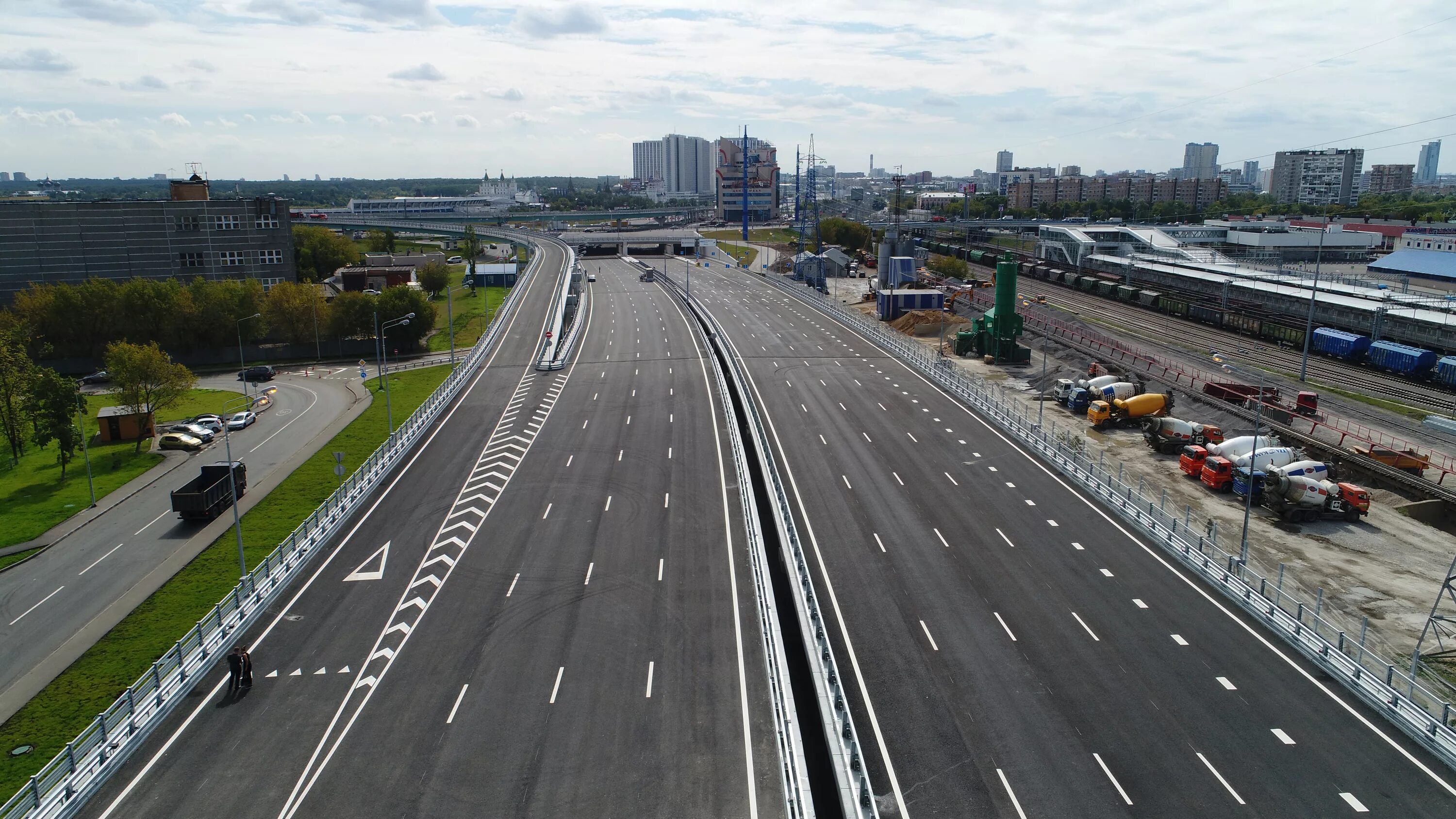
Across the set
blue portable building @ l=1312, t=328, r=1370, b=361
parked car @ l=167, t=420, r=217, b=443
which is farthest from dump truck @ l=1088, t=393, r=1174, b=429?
parked car @ l=167, t=420, r=217, b=443

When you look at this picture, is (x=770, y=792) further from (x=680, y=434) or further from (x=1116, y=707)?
(x=680, y=434)

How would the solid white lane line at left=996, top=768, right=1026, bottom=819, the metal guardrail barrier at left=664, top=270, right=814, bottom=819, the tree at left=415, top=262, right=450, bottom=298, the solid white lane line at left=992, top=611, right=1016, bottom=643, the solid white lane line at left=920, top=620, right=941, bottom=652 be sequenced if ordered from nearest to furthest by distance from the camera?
the metal guardrail barrier at left=664, top=270, right=814, bottom=819, the solid white lane line at left=996, top=768, right=1026, bottom=819, the solid white lane line at left=920, top=620, right=941, bottom=652, the solid white lane line at left=992, top=611, right=1016, bottom=643, the tree at left=415, top=262, right=450, bottom=298

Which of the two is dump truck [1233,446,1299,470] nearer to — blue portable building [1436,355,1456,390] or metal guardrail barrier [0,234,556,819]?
blue portable building [1436,355,1456,390]

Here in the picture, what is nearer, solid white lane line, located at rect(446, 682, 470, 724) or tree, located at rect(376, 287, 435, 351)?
solid white lane line, located at rect(446, 682, 470, 724)

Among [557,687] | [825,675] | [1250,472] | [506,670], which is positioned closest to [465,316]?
[506,670]

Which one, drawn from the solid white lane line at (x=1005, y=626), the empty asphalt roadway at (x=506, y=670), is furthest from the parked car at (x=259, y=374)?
the solid white lane line at (x=1005, y=626)

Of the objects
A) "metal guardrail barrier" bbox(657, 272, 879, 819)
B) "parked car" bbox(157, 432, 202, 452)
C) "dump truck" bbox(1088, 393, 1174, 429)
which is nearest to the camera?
"metal guardrail barrier" bbox(657, 272, 879, 819)
